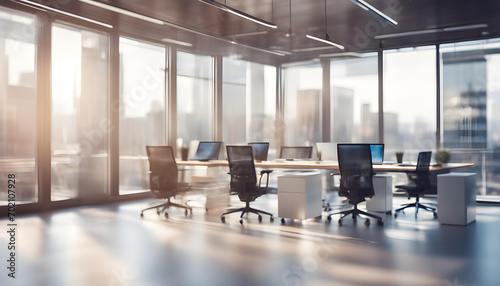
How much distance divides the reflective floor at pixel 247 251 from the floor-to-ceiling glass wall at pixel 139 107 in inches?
93.9

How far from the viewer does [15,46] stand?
24.8ft

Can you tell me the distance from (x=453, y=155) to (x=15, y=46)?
8790mm

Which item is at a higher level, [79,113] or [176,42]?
[176,42]

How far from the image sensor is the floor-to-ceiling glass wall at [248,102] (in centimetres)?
1153

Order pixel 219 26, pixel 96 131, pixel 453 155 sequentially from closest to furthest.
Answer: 1. pixel 96 131
2. pixel 219 26
3. pixel 453 155

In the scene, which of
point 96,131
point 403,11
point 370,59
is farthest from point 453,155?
point 96,131

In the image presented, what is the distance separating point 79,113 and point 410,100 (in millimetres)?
7085

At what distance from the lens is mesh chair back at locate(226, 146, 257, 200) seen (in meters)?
6.77

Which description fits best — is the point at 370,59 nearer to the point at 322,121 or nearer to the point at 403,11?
the point at 322,121

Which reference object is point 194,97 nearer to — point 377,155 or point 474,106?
point 377,155

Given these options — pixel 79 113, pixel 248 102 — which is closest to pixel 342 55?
pixel 248 102

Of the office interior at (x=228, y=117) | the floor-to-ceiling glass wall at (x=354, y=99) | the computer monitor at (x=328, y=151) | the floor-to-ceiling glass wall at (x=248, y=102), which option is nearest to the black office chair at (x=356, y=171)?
the office interior at (x=228, y=117)

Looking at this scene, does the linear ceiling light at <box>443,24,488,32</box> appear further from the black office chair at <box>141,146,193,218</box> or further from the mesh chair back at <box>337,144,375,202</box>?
the black office chair at <box>141,146,193,218</box>

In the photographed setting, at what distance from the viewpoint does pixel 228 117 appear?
11.6 metres
